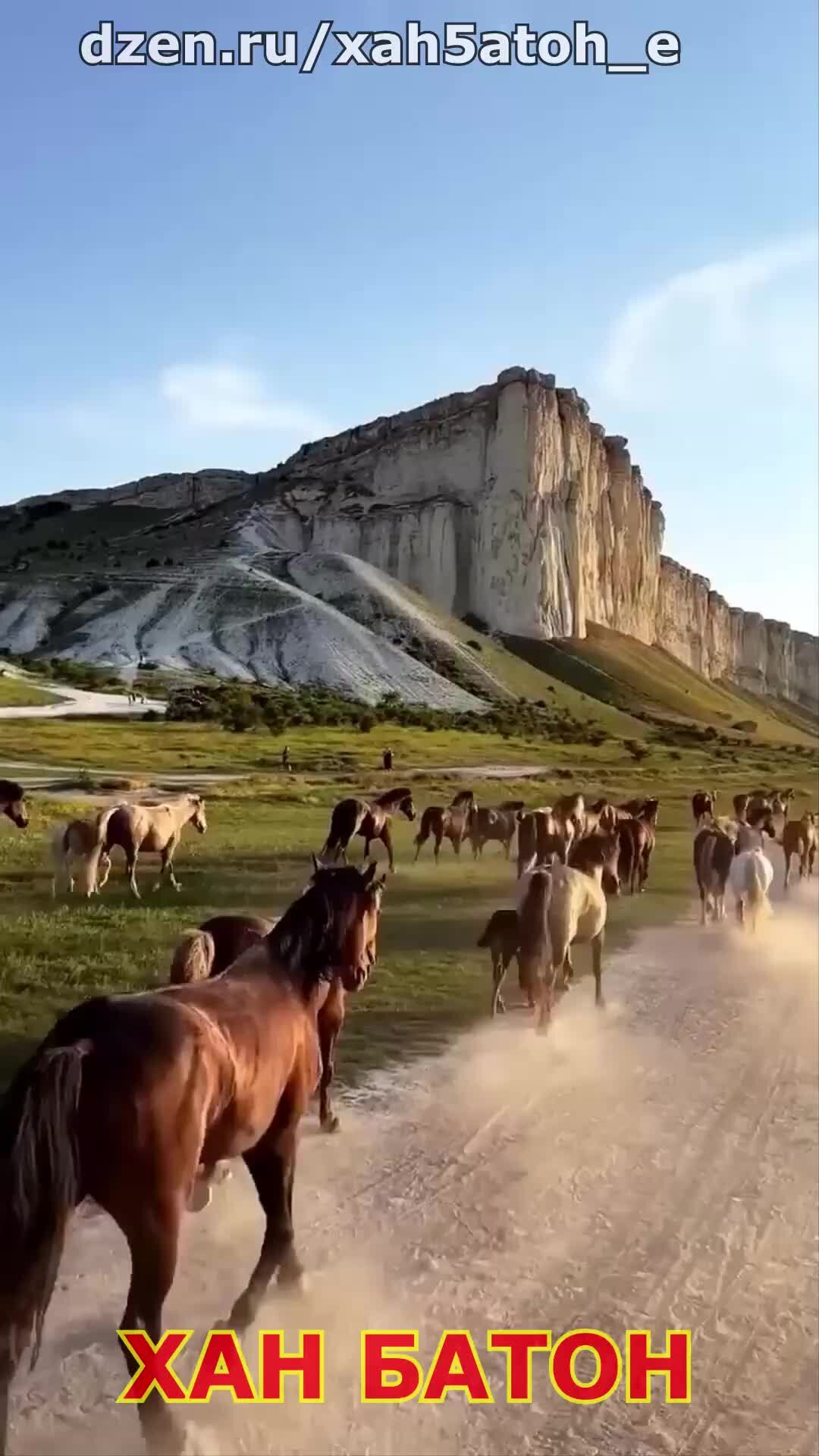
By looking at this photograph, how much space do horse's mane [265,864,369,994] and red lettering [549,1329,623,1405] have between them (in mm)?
2161

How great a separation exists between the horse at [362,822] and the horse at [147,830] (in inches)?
100

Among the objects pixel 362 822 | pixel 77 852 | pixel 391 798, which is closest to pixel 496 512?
pixel 391 798

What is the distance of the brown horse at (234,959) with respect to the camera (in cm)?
682

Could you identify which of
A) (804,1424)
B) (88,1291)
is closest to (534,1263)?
(804,1424)

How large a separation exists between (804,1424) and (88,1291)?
3514 mm

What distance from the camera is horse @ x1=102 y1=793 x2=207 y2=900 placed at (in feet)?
48.5

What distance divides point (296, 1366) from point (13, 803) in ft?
38.7

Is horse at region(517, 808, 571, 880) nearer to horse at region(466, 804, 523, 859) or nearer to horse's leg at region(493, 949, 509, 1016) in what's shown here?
horse at region(466, 804, 523, 859)

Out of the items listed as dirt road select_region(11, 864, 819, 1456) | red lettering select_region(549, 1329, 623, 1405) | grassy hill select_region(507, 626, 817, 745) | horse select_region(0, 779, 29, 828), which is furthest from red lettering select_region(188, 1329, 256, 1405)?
grassy hill select_region(507, 626, 817, 745)

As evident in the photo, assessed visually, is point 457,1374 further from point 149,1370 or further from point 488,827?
point 488,827

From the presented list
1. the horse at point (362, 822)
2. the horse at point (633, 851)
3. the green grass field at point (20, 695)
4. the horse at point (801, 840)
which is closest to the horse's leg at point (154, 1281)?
the horse at point (362, 822)

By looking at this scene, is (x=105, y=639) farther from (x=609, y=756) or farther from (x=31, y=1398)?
(x=31, y=1398)

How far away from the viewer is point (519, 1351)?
16.3ft

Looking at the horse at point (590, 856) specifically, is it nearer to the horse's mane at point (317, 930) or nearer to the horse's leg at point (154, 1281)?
the horse's mane at point (317, 930)
